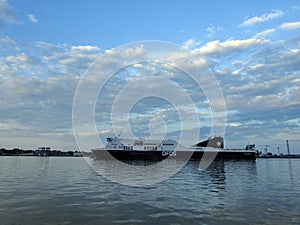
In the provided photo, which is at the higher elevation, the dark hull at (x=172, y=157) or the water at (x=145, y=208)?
the dark hull at (x=172, y=157)

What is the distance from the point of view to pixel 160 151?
9900cm

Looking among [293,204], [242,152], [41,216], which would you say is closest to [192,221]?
[41,216]

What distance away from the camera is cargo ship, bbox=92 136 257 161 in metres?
94.4

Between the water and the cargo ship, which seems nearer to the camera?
the water

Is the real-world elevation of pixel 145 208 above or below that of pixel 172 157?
below

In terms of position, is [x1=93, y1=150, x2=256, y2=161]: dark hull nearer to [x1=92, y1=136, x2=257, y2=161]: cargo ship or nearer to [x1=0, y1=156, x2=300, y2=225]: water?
[x1=92, y1=136, x2=257, y2=161]: cargo ship

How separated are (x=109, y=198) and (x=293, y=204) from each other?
38.4ft

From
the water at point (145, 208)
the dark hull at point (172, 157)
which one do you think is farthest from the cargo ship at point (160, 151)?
the water at point (145, 208)

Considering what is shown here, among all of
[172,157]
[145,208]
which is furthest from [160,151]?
[145,208]

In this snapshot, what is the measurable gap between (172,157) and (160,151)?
5965 millimetres

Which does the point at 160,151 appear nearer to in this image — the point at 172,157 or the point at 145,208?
the point at 172,157

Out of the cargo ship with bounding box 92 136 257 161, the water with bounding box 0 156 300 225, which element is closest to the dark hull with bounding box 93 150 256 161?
the cargo ship with bounding box 92 136 257 161

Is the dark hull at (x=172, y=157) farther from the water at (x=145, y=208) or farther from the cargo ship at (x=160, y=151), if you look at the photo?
the water at (x=145, y=208)

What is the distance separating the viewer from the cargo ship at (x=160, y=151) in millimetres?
94438
